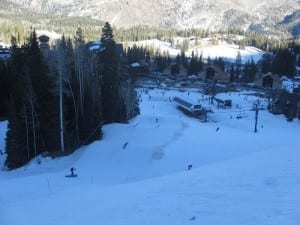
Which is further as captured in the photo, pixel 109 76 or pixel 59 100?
pixel 109 76

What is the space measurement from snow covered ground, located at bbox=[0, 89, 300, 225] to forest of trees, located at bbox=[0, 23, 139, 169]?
2195 millimetres

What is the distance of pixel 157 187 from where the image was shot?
60.0 feet

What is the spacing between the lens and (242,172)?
18672 millimetres

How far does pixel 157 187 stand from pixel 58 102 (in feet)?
72.7

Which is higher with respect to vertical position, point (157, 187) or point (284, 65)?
point (157, 187)

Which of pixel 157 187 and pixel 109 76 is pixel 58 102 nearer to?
pixel 109 76

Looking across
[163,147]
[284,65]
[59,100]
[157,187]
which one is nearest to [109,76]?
→ [59,100]

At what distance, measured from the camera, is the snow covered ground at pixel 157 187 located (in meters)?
14.1

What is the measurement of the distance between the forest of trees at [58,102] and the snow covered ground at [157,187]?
7.20 ft

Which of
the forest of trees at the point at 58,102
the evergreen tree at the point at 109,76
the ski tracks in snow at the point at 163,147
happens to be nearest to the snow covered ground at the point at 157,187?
the ski tracks in snow at the point at 163,147

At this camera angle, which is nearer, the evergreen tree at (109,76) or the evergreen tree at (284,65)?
→ the evergreen tree at (109,76)

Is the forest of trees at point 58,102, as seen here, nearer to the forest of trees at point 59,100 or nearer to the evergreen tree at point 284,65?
the forest of trees at point 59,100

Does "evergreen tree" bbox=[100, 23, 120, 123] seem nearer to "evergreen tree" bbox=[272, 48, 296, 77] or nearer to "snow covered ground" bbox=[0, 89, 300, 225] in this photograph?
"snow covered ground" bbox=[0, 89, 300, 225]

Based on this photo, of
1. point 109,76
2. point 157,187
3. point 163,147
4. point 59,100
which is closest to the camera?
point 157,187
